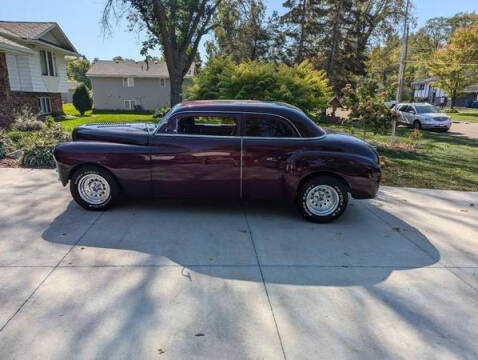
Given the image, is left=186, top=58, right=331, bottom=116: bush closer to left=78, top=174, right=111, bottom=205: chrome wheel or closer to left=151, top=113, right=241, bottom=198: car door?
left=151, top=113, right=241, bottom=198: car door

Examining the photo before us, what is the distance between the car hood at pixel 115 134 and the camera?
5180 mm

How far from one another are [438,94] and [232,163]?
68.1m

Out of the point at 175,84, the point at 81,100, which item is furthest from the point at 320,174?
the point at 81,100

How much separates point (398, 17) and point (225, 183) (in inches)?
1461

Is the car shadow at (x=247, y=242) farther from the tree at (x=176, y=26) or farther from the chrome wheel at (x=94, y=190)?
the tree at (x=176, y=26)

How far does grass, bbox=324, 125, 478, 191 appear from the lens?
7.93 m

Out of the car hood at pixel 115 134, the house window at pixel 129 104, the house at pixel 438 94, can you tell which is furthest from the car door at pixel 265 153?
the house at pixel 438 94

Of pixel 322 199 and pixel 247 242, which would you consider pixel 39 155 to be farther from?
pixel 322 199

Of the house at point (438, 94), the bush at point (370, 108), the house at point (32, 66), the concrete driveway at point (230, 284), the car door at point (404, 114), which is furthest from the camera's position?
the house at point (438, 94)

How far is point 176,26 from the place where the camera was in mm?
18578

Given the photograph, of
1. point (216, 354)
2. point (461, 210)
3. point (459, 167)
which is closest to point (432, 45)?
point (459, 167)

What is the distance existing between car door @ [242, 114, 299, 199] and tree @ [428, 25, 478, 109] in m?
38.3

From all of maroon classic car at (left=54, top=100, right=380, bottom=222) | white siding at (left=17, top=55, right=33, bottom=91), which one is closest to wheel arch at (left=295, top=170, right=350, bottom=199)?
maroon classic car at (left=54, top=100, right=380, bottom=222)

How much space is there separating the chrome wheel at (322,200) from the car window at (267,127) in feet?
2.95
